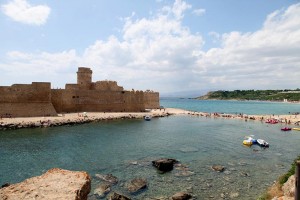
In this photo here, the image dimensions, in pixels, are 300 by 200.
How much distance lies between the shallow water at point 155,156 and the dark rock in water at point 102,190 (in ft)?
1.51

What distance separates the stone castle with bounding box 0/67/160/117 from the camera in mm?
37819

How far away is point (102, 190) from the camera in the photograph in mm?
13656

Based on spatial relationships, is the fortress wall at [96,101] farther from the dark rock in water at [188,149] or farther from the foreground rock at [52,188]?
the foreground rock at [52,188]

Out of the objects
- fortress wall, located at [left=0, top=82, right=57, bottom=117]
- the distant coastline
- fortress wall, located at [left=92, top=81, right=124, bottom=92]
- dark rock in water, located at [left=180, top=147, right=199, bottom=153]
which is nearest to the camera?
dark rock in water, located at [left=180, top=147, right=199, bottom=153]

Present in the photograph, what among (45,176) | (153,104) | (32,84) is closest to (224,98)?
(153,104)

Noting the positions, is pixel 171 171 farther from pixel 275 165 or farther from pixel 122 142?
pixel 122 142

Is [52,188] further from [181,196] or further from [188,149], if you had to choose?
[188,149]

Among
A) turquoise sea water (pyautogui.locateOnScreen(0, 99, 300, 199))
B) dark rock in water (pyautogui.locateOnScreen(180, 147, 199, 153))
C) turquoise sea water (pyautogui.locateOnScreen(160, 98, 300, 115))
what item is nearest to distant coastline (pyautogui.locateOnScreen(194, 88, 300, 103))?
turquoise sea water (pyautogui.locateOnScreen(160, 98, 300, 115))

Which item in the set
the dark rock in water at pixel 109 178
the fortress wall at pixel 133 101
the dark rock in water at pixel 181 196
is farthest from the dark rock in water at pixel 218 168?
the fortress wall at pixel 133 101

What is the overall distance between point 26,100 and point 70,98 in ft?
26.6

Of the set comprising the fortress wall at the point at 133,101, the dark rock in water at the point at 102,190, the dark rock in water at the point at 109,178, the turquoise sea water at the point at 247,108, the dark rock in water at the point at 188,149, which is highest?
the fortress wall at the point at 133,101

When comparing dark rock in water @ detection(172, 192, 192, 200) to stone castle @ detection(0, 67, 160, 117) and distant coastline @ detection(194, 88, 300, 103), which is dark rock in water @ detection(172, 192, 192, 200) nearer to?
stone castle @ detection(0, 67, 160, 117)

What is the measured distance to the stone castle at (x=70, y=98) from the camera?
124 ft

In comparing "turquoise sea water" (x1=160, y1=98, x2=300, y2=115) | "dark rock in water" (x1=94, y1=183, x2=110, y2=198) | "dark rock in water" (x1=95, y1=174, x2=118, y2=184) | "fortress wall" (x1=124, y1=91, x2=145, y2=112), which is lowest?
"dark rock in water" (x1=94, y1=183, x2=110, y2=198)
